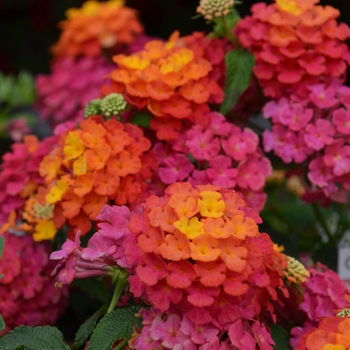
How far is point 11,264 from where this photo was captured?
915 millimetres

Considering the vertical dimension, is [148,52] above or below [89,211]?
above

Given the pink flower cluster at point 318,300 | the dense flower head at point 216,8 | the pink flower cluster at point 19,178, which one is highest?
the dense flower head at point 216,8

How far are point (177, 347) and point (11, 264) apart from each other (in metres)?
0.42

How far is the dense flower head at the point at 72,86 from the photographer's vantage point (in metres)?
1.55

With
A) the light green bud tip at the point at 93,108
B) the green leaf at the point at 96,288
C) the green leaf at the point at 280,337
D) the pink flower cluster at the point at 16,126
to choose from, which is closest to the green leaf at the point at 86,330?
the green leaf at the point at 96,288

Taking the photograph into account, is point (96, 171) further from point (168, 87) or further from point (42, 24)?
point (42, 24)

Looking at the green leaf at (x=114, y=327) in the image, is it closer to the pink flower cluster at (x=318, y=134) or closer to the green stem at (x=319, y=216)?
the pink flower cluster at (x=318, y=134)

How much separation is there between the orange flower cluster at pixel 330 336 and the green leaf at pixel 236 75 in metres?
0.45

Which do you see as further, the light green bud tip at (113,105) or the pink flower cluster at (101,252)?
the light green bud tip at (113,105)

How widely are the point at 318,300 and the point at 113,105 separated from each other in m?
0.45

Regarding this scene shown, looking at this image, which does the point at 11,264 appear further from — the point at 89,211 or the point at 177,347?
the point at 177,347

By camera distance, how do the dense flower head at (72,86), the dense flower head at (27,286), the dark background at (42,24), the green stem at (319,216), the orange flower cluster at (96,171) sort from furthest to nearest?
Result: the dark background at (42,24), the dense flower head at (72,86), the green stem at (319,216), the dense flower head at (27,286), the orange flower cluster at (96,171)

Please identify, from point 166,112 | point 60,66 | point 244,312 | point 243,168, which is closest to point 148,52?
point 166,112

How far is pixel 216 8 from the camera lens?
36.2 inches
